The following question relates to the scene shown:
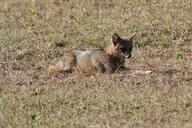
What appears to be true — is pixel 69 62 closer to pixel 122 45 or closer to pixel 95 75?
pixel 95 75

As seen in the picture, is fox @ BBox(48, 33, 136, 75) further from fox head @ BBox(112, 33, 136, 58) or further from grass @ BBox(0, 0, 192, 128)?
grass @ BBox(0, 0, 192, 128)

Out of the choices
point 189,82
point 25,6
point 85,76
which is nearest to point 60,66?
point 85,76

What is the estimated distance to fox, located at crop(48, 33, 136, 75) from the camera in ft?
37.7

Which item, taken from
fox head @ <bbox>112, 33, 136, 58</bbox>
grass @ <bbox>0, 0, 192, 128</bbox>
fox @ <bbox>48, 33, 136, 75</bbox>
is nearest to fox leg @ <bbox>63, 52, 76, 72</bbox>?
fox @ <bbox>48, 33, 136, 75</bbox>

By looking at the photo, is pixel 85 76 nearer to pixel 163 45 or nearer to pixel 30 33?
pixel 163 45

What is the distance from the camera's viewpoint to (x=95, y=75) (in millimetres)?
11188

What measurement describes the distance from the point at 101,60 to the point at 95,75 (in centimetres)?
42

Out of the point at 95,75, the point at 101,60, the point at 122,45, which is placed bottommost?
the point at 95,75

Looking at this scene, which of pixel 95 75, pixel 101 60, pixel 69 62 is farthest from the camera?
pixel 69 62

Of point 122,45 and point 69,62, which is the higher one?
point 122,45

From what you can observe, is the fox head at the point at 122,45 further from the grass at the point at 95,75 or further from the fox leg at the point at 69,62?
the fox leg at the point at 69,62

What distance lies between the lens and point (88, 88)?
10375 millimetres

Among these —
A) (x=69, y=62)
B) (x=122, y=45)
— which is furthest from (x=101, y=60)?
(x=69, y=62)

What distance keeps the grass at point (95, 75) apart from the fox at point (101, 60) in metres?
0.24
